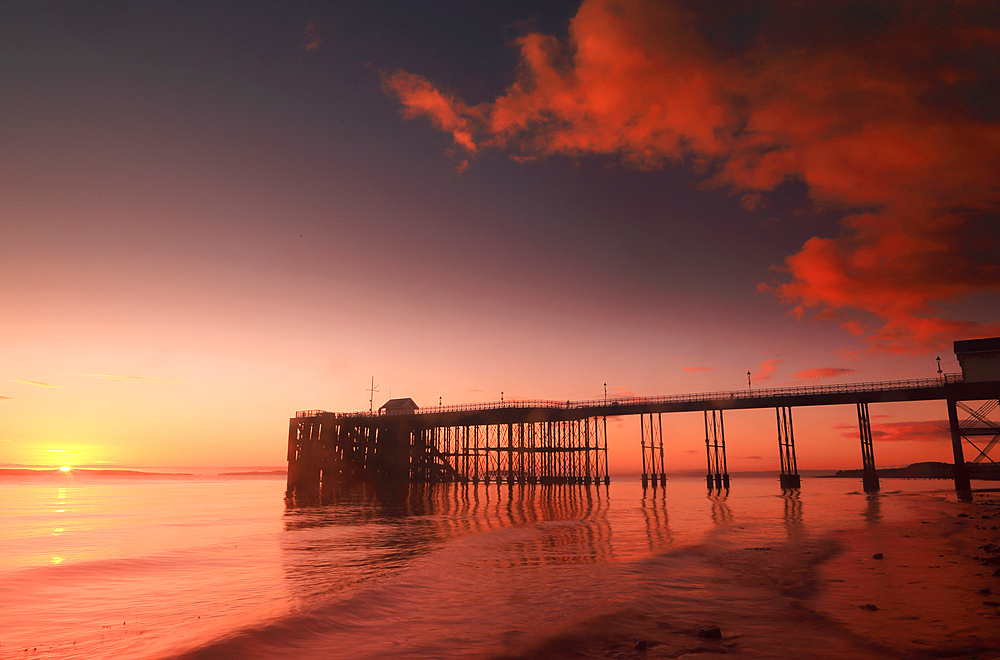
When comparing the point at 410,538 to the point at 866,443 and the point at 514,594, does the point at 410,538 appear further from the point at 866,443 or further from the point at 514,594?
the point at 866,443

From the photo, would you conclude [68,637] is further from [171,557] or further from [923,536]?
[923,536]

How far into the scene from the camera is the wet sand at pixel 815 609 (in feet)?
28.2

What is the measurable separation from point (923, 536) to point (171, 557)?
30.0 meters

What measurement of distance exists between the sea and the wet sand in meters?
0.06

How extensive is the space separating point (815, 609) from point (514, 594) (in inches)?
260

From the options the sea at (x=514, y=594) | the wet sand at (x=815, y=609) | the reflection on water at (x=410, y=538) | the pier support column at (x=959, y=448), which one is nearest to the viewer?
the wet sand at (x=815, y=609)

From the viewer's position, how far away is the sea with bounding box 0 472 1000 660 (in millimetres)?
9289

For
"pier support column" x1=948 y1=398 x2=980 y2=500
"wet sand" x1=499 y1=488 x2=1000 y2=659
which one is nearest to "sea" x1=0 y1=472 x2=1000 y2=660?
"wet sand" x1=499 y1=488 x2=1000 y2=659

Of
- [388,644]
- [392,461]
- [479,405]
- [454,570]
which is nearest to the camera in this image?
[388,644]

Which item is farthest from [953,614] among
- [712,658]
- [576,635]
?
[576,635]

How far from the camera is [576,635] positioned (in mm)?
9695

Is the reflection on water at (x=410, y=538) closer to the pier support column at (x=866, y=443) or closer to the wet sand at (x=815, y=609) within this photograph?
the wet sand at (x=815, y=609)

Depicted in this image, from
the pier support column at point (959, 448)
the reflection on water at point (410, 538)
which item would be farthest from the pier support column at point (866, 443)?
the reflection on water at point (410, 538)

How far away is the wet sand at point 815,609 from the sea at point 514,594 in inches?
2.5
